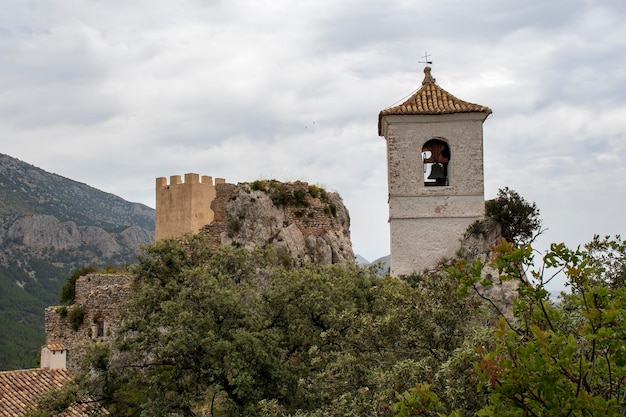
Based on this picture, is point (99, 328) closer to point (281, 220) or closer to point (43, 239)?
point (281, 220)

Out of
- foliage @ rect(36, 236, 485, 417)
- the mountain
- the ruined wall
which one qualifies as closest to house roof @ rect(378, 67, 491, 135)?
foliage @ rect(36, 236, 485, 417)

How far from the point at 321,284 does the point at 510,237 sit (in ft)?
18.2

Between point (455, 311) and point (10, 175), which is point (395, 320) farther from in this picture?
point (10, 175)

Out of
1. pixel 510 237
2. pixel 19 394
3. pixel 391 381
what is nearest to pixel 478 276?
pixel 391 381

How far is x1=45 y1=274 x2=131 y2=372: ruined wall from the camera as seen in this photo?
26125 mm

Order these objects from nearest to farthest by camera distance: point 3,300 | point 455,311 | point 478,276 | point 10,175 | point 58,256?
point 478,276 → point 455,311 → point 3,300 → point 58,256 → point 10,175

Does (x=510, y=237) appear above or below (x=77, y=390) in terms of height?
above

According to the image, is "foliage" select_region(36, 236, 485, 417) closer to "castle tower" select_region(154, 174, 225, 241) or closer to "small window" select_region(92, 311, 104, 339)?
"small window" select_region(92, 311, 104, 339)

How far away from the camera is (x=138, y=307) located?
16.4 m

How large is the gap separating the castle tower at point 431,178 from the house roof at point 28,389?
7850 mm

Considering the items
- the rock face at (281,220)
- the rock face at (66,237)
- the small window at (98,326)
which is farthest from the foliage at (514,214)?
the rock face at (66,237)

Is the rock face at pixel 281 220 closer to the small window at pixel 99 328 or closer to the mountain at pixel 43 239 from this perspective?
the small window at pixel 99 328

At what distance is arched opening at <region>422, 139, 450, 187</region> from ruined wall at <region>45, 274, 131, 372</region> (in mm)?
11681

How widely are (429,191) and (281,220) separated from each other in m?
11.5
